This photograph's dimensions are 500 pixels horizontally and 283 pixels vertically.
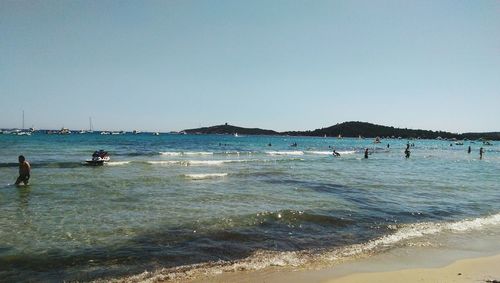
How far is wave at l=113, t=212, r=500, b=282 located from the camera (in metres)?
9.02

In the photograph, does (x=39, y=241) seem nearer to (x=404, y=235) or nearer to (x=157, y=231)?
(x=157, y=231)

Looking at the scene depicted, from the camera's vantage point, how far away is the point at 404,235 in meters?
13.4

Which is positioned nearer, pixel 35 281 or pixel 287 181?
pixel 35 281

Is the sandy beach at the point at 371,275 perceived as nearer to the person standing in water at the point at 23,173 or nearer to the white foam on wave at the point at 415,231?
the white foam on wave at the point at 415,231

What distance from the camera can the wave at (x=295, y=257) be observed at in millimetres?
9016

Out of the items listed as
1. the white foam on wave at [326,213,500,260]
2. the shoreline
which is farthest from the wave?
the shoreline

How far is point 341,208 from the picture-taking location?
17594mm

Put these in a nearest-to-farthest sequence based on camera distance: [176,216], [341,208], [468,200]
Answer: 1. [176,216]
2. [341,208]
3. [468,200]

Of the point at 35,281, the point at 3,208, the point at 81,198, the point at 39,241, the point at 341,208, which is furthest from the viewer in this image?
the point at 81,198

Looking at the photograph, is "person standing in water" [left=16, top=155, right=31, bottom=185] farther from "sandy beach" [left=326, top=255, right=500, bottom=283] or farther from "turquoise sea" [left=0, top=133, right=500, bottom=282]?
"sandy beach" [left=326, top=255, right=500, bottom=283]

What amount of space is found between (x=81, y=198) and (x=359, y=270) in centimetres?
1384

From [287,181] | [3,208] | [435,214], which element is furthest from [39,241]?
[287,181]

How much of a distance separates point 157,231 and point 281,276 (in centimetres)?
530

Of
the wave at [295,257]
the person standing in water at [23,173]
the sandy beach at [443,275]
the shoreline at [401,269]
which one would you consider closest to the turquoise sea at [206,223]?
the wave at [295,257]
